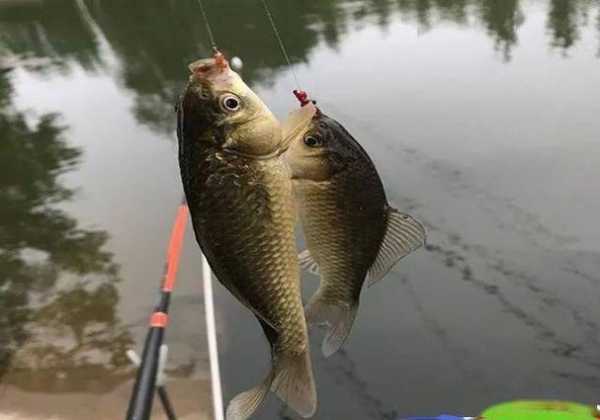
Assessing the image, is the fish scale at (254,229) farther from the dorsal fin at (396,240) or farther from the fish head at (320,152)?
the dorsal fin at (396,240)

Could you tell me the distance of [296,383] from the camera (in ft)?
4.46

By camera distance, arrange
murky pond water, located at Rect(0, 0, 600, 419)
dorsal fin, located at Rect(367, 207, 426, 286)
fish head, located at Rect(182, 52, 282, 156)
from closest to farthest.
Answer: fish head, located at Rect(182, 52, 282, 156), dorsal fin, located at Rect(367, 207, 426, 286), murky pond water, located at Rect(0, 0, 600, 419)

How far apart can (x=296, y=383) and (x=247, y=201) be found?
0.36 meters

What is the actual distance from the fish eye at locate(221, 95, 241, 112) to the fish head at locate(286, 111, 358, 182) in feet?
0.42

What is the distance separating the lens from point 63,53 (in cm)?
1534

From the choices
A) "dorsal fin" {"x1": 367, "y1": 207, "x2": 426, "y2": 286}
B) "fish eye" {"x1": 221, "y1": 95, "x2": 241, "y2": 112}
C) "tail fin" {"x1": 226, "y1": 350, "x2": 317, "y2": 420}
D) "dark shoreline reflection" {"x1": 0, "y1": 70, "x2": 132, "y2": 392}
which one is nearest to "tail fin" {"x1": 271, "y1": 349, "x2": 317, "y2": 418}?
"tail fin" {"x1": 226, "y1": 350, "x2": 317, "y2": 420}

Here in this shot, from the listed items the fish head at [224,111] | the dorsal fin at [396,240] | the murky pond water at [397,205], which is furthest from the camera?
the murky pond water at [397,205]

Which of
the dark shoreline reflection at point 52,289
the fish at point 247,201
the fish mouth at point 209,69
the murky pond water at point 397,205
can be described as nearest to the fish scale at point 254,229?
the fish at point 247,201

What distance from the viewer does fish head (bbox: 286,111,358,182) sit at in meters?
1.31

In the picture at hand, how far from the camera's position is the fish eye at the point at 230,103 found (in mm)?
1214

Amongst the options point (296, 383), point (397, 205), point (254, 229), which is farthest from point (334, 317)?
point (397, 205)

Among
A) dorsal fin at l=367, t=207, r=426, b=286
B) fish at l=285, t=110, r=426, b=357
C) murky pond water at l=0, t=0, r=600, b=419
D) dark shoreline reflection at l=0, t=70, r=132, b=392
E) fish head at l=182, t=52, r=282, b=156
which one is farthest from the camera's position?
dark shoreline reflection at l=0, t=70, r=132, b=392

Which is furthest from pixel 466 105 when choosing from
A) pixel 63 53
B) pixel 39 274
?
pixel 63 53

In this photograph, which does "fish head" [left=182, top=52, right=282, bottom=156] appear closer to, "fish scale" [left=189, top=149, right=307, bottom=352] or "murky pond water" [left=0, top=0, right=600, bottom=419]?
"fish scale" [left=189, top=149, right=307, bottom=352]
